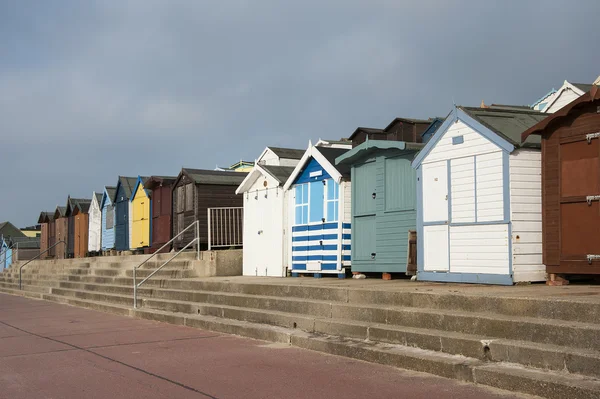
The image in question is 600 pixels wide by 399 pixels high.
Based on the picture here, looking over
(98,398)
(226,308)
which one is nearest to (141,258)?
(226,308)

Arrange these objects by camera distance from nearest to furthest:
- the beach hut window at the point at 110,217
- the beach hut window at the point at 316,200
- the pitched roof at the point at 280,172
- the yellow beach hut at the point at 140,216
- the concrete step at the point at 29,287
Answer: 1. the beach hut window at the point at 316,200
2. the pitched roof at the point at 280,172
3. the concrete step at the point at 29,287
4. the yellow beach hut at the point at 140,216
5. the beach hut window at the point at 110,217

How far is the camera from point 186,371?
28.9 feet

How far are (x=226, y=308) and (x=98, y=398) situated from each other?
591cm

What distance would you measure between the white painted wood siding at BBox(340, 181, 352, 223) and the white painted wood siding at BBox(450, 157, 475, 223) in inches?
151

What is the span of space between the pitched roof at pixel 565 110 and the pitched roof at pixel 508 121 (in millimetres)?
221

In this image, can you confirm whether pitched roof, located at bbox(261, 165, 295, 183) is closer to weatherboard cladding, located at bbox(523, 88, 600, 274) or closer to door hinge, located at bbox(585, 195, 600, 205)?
weatherboard cladding, located at bbox(523, 88, 600, 274)

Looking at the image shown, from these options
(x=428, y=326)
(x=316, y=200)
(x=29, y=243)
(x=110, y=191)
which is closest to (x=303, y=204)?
(x=316, y=200)

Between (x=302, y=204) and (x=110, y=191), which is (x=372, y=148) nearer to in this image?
(x=302, y=204)

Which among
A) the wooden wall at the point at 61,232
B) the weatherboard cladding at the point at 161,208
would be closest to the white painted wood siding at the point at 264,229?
the weatherboard cladding at the point at 161,208

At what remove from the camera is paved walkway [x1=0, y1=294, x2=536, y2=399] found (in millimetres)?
7324

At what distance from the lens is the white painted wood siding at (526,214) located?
1089 cm

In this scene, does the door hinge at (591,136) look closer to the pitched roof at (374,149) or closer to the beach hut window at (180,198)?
the pitched roof at (374,149)

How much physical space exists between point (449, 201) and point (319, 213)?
4.77 m

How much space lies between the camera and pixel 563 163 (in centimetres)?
1040
